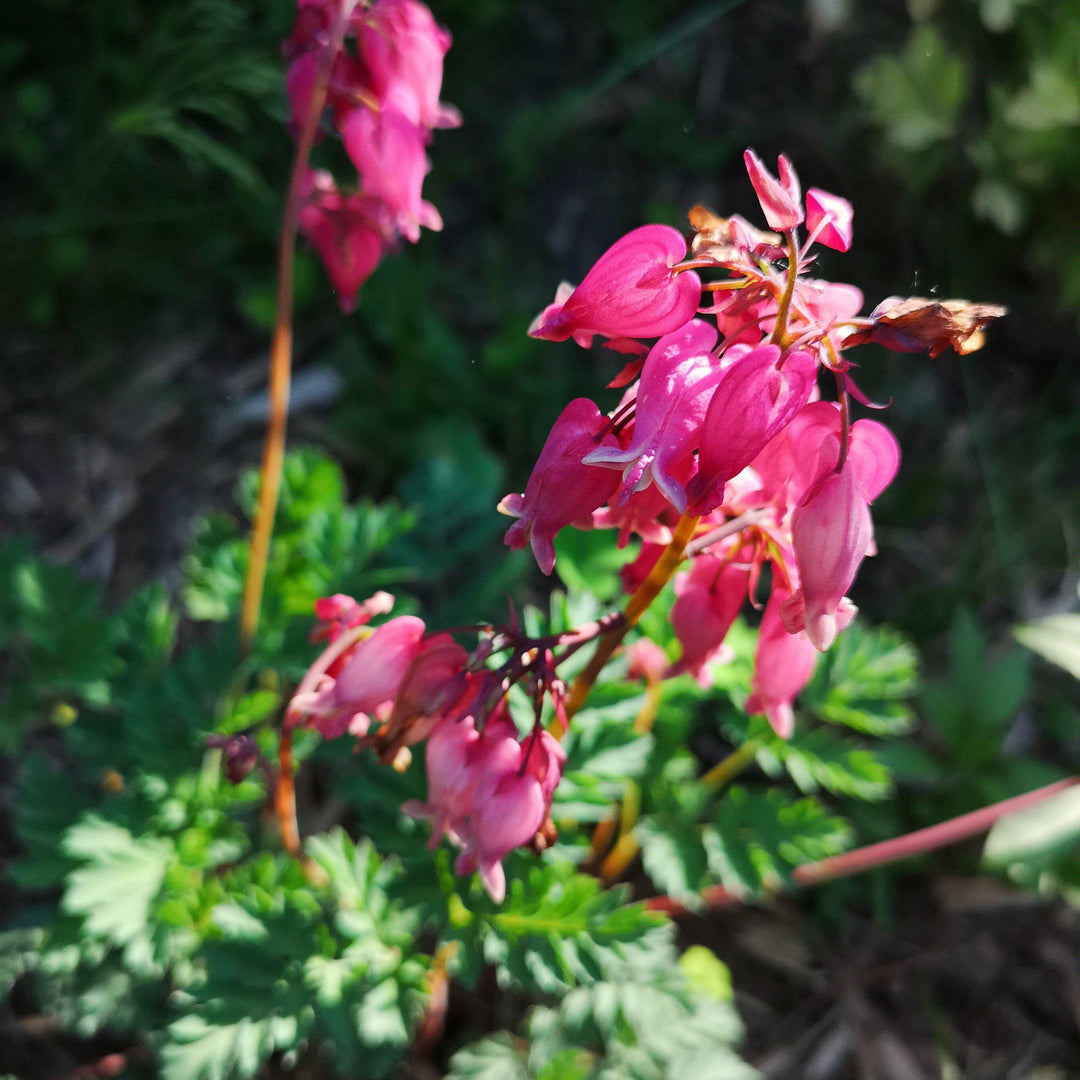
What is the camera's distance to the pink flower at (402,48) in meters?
1.43

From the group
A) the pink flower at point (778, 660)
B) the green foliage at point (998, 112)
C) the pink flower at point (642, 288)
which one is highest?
the green foliage at point (998, 112)

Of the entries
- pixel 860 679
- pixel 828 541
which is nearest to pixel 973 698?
pixel 860 679

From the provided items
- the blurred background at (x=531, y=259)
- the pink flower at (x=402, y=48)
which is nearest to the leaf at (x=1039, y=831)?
the blurred background at (x=531, y=259)

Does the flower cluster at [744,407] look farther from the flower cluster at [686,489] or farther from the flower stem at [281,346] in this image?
the flower stem at [281,346]

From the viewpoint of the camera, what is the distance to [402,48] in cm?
144

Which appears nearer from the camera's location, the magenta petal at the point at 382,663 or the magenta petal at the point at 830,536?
the magenta petal at the point at 830,536

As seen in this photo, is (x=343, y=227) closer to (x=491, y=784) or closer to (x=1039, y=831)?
(x=491, y=784)

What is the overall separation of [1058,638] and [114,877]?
1.65 metres

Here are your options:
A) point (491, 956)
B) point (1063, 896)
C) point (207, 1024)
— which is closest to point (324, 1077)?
point (207, 1024)

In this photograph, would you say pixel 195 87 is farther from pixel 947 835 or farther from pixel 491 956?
pixel 947 835

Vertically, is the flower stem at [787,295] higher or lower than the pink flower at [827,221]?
lower

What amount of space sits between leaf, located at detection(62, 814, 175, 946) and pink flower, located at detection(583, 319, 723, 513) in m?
1.18

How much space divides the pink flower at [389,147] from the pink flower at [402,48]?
0.09ft

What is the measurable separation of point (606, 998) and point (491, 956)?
0.28 metres
